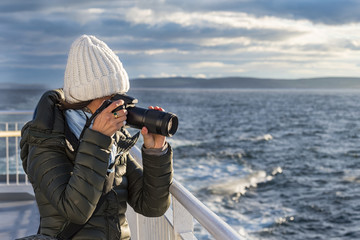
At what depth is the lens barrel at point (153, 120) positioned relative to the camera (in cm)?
141

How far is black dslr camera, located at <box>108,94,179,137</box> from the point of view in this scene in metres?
1.42

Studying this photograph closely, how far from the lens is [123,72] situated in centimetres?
146

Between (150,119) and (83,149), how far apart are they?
0.78ft

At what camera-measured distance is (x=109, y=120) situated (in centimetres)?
137

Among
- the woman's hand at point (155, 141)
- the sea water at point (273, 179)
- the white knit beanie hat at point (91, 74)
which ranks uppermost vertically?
the white knit beanie hat at point (91, 74)

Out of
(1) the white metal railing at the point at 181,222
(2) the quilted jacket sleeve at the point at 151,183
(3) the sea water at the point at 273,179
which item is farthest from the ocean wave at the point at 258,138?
(2) the quilted jacket sleeve at the point at 151,183

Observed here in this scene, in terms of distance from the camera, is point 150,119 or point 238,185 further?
point 238,185

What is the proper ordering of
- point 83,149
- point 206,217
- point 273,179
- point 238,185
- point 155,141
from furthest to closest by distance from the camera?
1. point 273,179
2. point 238,185
3. point 155,141
4. point 83,149
5. point 206,217

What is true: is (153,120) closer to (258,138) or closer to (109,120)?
(109,120)

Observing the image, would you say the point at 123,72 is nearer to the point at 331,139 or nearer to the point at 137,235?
the point at 137,235

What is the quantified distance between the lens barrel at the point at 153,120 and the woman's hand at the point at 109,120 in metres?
0.07

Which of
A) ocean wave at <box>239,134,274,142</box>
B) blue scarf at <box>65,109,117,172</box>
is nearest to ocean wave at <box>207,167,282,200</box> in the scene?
ocean wave at <box>239,134,274,142</box>

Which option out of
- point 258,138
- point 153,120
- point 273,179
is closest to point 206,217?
point 153,120

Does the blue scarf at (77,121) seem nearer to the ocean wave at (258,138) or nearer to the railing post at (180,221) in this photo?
the railing post at (180,221)
